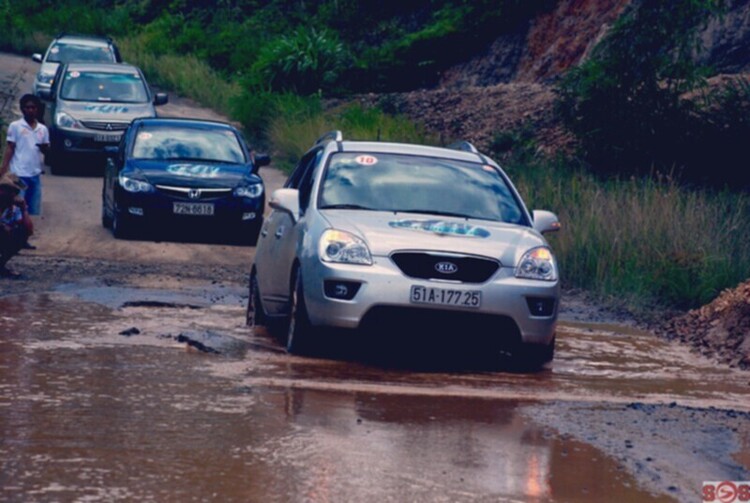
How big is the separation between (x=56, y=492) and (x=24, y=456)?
26.7 inches

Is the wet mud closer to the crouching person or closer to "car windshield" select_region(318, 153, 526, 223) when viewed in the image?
"car windshield" select_region(318, 153, 526, 223)

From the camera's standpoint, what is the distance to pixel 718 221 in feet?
Result: 56.2

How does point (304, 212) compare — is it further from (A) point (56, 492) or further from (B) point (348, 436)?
(A) point (56, 492)

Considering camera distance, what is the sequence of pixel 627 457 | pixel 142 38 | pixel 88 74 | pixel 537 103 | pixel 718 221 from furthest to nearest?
1. pixel 142 38
2. pixel 537 103
3. pixel 88 74
4. pixel 718 221
5. pixel 627 457

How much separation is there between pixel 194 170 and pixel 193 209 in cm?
61

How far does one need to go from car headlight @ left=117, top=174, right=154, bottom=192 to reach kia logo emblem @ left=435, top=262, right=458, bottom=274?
8.94 m

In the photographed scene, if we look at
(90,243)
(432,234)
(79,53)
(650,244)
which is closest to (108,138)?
(90,243)

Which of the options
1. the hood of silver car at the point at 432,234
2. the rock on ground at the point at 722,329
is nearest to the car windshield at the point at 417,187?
the hood of silver car at the point at 432,234

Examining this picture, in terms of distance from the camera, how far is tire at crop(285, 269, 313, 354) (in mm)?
10273

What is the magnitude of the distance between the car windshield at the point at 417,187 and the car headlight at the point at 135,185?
730cm

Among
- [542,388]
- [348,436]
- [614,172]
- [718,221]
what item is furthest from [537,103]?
[348,436]

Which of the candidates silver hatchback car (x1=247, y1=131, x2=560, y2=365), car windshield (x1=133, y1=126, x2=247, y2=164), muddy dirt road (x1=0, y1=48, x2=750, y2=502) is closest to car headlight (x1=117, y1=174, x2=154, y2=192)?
car windshield (x1=133, y1=126, x2=247, y2=164)

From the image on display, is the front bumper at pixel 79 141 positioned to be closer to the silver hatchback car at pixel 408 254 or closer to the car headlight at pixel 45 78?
the car headlight at pixel 45 78

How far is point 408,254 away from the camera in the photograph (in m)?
10.1
